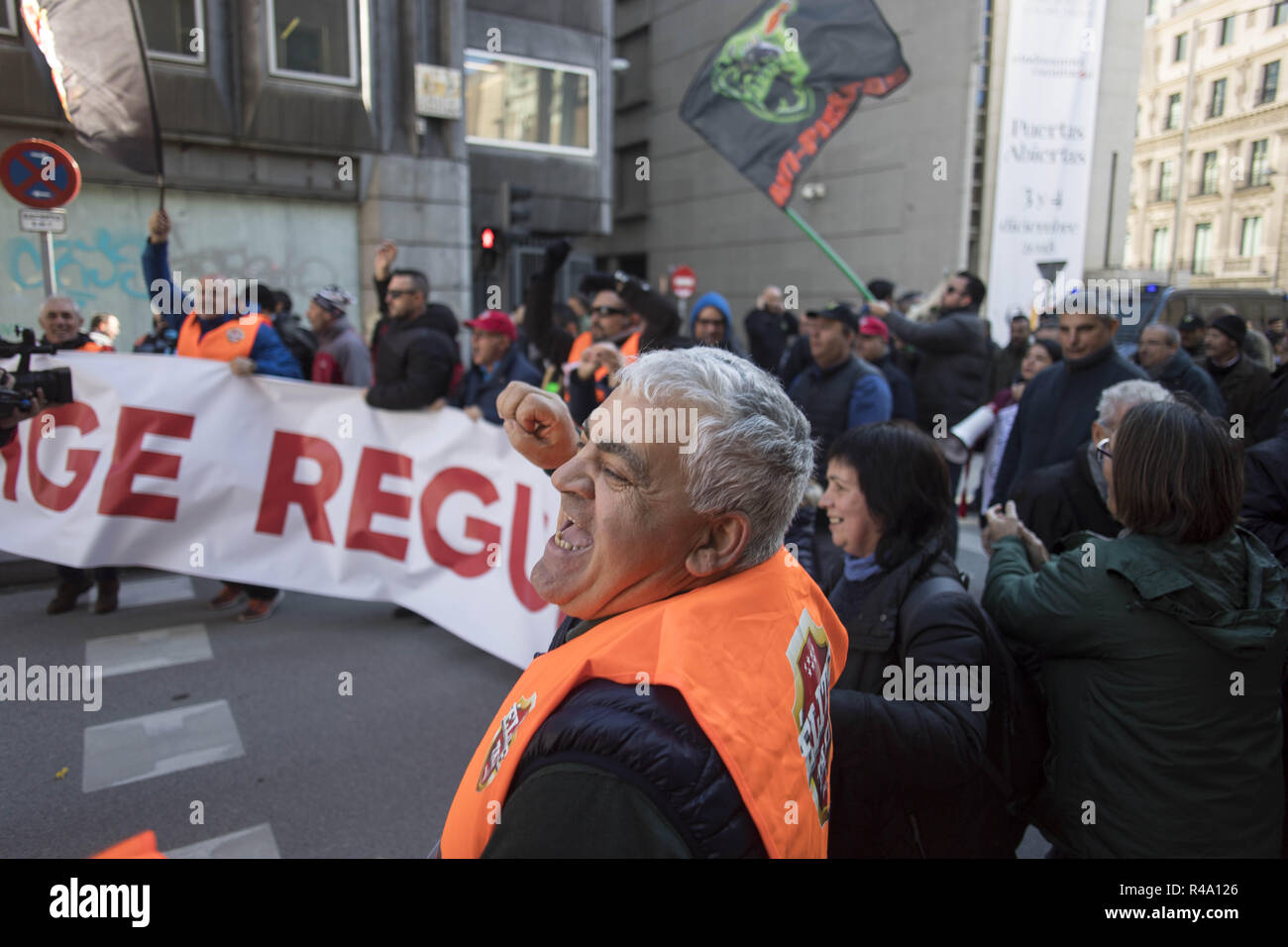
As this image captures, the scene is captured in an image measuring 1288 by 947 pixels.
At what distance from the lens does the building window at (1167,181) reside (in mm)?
32906

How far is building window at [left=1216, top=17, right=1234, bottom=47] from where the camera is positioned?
27703mm

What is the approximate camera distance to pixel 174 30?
11211 mm

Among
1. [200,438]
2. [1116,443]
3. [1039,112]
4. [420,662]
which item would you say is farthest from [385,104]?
[1039,112]

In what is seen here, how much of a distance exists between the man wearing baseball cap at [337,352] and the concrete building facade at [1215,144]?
80.1 ft

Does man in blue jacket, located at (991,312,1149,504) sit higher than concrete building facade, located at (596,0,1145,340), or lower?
lower

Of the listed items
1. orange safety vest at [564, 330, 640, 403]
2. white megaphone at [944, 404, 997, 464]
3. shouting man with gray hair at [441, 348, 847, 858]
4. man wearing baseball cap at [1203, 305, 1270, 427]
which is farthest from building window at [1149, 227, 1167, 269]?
shouting man with gray hair at [441, 348, 847, 858]

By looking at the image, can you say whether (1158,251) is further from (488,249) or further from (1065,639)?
(1065,639)

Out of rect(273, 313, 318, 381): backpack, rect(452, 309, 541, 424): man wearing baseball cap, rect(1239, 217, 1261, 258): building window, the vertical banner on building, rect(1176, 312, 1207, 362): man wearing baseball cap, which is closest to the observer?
rect(452, 309, 541, 424): man wearing baseball cap

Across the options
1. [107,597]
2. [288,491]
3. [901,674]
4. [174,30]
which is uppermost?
[174,30]

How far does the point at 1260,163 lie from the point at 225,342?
3476 centimetres

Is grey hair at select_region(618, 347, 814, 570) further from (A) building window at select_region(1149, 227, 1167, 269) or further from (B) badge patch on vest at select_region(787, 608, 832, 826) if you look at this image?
(A) building window at select_region(1149, 227, 1167, 269)

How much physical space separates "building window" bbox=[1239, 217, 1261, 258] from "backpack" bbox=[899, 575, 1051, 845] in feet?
116

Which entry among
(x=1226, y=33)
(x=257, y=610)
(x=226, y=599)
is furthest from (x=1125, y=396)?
(x=1226, y=33)

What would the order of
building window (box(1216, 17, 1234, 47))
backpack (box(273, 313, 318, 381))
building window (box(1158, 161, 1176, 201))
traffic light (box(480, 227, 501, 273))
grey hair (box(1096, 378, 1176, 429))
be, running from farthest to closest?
building window (box(1158, 161, 1176, 201)), building window (box(1216, 17, 1234, 47)), traffic light (box(480, 227, 501, 273)), backpack (box(273, 313, 318, 381)), grey hair (box(1096, 378, 1176, 429))
